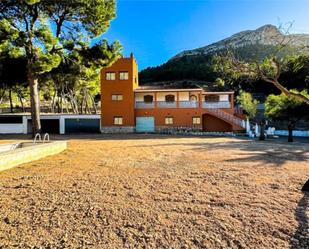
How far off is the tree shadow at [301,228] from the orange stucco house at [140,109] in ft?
77.5

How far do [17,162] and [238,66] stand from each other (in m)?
7.61

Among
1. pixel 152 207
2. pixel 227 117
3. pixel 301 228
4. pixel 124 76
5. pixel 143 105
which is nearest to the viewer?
pixel 301 228

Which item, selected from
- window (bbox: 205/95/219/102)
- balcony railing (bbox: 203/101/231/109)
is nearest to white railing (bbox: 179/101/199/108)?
balcony railing (bbox: 203/101/231/109)

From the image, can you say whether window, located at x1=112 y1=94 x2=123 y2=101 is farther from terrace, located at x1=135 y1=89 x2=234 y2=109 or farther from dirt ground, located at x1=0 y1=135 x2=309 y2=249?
dirt ground, located at x1=0 y1=135 x2=309 y2=249

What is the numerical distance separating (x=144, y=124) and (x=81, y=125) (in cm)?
684

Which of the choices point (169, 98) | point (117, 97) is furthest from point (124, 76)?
point (169, 98)

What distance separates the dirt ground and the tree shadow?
15mm

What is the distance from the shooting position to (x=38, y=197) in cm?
544

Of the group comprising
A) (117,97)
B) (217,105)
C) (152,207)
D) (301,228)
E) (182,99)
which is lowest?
(301,228)

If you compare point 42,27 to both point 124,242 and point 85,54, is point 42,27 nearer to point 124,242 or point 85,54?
point 85,54

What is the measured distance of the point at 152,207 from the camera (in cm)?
498

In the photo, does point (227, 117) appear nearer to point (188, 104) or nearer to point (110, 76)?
point (188, 104)

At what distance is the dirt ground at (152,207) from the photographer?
3.88 meters

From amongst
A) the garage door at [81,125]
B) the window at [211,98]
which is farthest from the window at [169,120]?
the garage door at [81,125]
